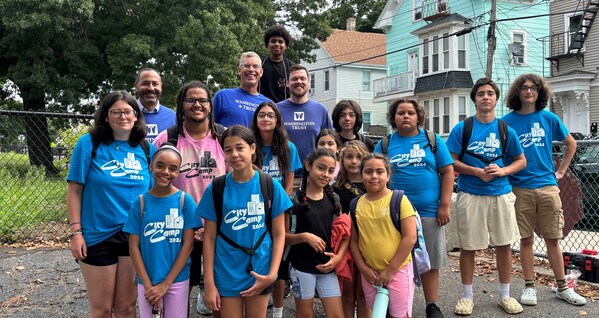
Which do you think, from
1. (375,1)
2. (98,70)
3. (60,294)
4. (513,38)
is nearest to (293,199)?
(60,294)

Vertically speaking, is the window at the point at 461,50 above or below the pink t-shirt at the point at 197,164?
above

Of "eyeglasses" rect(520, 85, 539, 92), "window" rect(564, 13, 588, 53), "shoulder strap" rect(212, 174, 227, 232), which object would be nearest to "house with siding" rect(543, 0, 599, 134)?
"window" rect(564, 13, 588, 53)

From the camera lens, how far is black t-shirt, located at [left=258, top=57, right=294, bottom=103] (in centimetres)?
539

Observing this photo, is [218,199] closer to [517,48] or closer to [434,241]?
[434,241]

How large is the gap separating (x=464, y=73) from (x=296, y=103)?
21295 millimetres

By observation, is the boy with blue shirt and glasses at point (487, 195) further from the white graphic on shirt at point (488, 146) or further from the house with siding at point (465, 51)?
the house with siding at point (465, 51)

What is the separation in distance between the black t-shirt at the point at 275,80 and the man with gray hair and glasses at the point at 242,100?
740mm

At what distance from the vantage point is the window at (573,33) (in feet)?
68.9

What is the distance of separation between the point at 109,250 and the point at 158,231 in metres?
0.39

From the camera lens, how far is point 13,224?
664cm

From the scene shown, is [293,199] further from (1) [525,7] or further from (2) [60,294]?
(1) [525,7]

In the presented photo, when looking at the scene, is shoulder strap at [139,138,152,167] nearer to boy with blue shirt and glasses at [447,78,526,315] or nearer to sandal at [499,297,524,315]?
boy with blue shirt and glasses at [447,78,526,315]

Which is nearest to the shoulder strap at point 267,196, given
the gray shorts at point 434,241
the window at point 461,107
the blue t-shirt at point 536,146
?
the gray shorts at point 434,241

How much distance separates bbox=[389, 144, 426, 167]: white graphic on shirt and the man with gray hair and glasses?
4.41 feet
